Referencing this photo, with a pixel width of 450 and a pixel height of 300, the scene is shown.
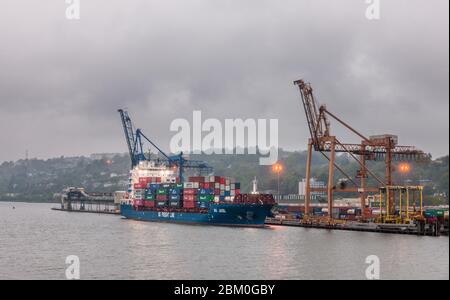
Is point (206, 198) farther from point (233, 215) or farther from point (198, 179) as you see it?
point (233, 215)

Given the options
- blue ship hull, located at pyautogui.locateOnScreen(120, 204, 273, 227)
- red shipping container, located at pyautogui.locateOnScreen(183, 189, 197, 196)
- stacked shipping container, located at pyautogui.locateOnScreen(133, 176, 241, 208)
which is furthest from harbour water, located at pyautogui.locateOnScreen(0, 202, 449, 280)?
red shipping container, located at pyautogui.locateOnScreen(183, 189, 197, 196)

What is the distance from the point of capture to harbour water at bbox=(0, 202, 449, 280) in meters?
41.4

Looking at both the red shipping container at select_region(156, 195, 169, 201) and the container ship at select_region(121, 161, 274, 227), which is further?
the red shipping container at select_region(156, 195, 169, 201)

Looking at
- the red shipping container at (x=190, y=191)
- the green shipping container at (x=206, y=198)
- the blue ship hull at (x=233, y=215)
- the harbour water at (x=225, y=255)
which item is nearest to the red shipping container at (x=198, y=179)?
the red shipping container at (x=190, y=191)

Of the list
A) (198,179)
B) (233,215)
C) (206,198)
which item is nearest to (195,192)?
(198,179)

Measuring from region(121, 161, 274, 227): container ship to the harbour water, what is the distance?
14.4 metres

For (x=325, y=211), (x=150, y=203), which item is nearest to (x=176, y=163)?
(x=150, y=203)

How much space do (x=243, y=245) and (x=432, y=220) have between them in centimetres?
2758

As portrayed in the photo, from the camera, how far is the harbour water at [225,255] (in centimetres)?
4138

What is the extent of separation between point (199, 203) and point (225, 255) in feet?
140

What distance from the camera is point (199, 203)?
306ft

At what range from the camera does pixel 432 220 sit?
71250 mm

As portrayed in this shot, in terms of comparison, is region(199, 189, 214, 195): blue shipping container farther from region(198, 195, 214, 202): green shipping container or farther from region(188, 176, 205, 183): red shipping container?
region(188, 176, 205, 183): red shipping container
